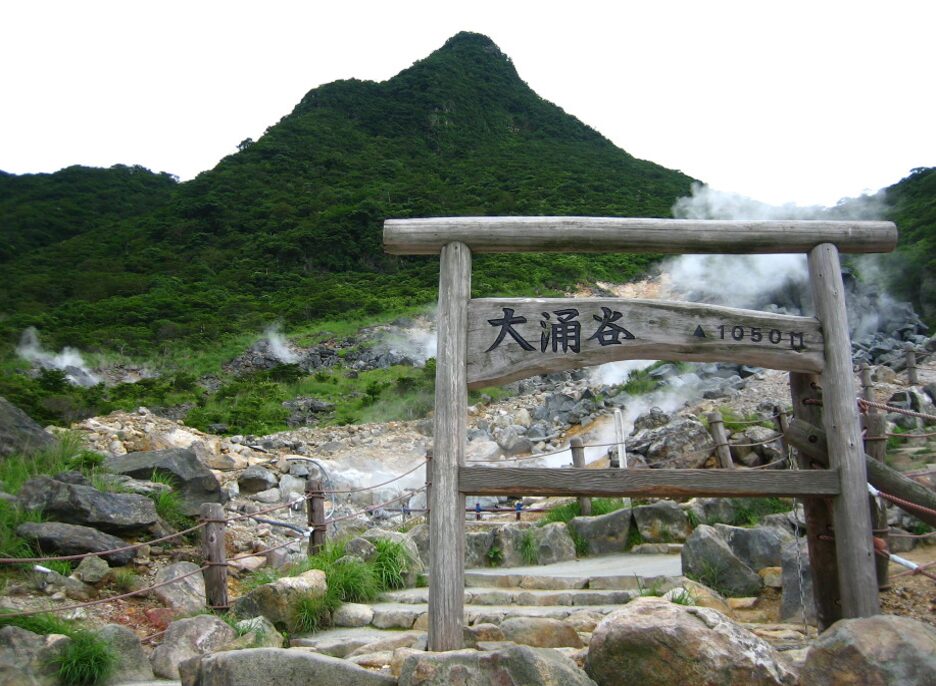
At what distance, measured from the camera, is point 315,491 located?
598cm

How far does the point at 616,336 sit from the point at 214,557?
2949mm

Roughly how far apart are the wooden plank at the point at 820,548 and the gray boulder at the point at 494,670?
1712 mm

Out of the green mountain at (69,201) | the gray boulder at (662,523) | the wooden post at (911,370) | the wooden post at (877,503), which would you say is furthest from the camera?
the green mountain at (69,201)

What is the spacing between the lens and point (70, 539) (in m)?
5.57

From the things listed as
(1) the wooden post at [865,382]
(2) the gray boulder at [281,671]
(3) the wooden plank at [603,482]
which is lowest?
(2) the gray boulder at [281,671]

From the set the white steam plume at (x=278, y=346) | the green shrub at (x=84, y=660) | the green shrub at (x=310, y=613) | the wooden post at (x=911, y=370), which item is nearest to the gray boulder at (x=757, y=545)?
the green shrub at (x=310, y=613)

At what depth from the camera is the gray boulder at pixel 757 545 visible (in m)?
5.38

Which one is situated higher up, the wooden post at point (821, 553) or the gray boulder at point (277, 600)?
the wooden post at point (821, 553)

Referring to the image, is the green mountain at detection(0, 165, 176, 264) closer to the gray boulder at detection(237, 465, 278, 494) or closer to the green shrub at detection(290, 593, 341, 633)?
the gray boulder at detection(237, 465, 278, 494)

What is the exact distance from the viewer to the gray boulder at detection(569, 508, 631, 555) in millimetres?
6996

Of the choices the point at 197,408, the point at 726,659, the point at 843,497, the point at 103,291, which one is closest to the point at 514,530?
the point at 843,497

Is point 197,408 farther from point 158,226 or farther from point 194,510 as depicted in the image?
point 158,226

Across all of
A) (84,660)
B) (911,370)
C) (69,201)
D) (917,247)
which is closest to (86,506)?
(84,660)

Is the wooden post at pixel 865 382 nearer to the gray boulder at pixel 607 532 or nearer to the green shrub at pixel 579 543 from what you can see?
the gray boulder at pixel 607 532
